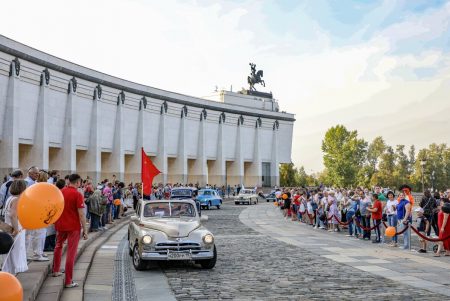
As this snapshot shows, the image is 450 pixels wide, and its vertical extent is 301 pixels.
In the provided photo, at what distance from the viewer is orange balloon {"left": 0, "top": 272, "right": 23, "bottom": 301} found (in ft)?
16.0

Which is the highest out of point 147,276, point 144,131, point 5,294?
point 144,131

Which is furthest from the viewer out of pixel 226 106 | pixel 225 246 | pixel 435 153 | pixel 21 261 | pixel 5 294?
pixel 435 153

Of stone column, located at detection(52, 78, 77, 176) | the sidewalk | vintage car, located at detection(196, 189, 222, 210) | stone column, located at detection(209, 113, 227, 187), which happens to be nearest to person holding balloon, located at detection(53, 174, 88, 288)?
the sidewalk

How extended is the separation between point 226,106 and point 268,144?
12.0 metres

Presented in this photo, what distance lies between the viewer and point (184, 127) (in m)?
70.1

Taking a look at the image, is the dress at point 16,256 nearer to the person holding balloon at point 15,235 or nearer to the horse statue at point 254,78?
the person holding balloon at point 15,235

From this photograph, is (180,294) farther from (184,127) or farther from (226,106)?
(226,106)

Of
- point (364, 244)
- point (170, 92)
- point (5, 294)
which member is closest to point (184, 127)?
point (170, 92)

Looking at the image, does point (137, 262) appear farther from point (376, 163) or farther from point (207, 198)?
point (376, 163)

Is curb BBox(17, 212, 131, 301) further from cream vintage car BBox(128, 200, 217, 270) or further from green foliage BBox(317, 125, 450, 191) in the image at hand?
green foliage BBox(317, 125, 450, 191)

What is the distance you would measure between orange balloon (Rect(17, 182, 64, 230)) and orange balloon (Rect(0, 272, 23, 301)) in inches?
92.0

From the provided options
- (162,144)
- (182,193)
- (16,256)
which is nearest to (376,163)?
(162,144)

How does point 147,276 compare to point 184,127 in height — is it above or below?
below

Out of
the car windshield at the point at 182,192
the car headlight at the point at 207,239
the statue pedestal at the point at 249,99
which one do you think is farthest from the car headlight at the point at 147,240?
the statue pedestal at the point at 249,99
